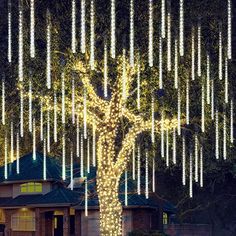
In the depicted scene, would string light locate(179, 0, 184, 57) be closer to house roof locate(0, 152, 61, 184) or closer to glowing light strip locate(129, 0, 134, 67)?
glowing light strip locate(129, 0, 134, 67)

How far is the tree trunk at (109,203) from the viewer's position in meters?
33.8

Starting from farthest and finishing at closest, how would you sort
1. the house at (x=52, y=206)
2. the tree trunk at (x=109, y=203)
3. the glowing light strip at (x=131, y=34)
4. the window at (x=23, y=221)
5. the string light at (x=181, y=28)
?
the window at (x=23, y=221), the house at (x=52, y=206), the tree trunk at (x=109, y=203), the string light at (x=181, y=28), the glowing light strip at (x=131, y=34)

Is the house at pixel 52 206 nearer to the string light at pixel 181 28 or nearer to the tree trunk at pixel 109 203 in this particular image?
the tree trunk at pixel 109 203

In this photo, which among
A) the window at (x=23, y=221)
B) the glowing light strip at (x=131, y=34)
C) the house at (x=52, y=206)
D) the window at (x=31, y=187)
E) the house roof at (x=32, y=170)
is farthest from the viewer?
the window at (x=31, y=187)

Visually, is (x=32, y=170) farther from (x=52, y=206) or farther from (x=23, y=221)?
(x=52, y=206)

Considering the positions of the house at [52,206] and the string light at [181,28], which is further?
the house at [52,206]

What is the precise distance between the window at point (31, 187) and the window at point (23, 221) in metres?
1.66

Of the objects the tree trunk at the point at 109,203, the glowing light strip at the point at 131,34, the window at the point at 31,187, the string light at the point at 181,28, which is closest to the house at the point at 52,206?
the window at the point at 31,187

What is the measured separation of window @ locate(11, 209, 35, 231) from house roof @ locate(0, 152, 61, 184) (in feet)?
8.22

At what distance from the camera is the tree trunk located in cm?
3375

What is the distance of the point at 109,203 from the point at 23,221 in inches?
853

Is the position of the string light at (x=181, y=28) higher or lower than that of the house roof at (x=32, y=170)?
higher

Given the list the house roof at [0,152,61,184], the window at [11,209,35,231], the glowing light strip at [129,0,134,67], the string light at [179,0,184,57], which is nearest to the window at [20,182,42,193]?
the house roof at [0,152,61,184]

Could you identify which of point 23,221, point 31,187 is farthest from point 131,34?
point 23,221
